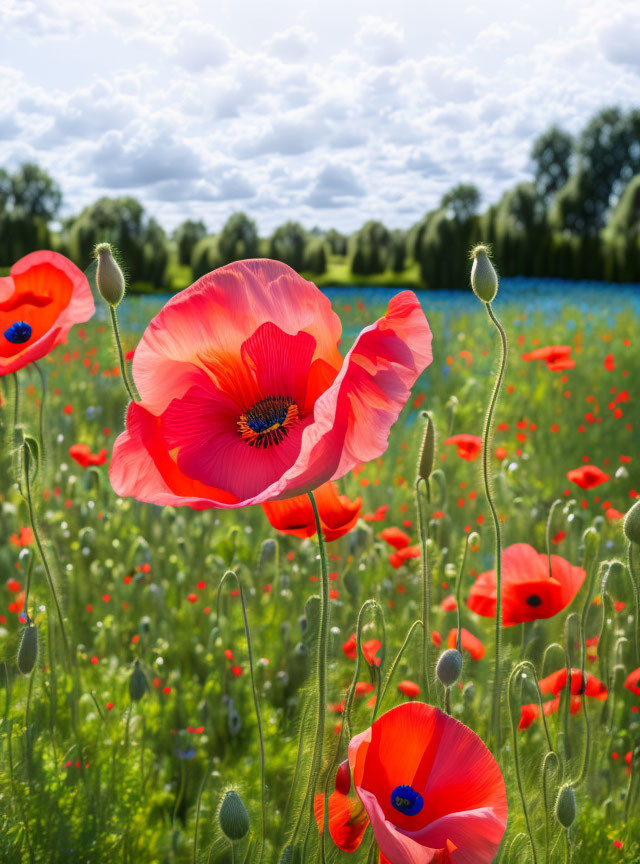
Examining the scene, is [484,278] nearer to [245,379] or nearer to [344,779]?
[245,379]

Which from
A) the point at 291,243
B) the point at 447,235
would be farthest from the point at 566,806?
the point at 291,243

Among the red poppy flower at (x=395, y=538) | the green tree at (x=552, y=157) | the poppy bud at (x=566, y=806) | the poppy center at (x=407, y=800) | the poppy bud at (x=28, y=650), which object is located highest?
the green tree at (x=552, y=157)

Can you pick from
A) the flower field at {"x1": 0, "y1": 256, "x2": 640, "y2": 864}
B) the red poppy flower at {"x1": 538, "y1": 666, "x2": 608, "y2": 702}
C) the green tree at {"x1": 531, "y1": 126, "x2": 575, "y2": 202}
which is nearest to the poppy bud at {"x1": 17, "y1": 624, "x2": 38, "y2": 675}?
the flower field at {"x1": 0, "y1": 256, "x2": 640, "y2": 864}

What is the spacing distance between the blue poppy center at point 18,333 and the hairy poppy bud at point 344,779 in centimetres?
96

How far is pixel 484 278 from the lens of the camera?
1.14m

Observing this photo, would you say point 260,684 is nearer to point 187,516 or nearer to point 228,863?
point 228,863

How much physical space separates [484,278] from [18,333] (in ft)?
2.96

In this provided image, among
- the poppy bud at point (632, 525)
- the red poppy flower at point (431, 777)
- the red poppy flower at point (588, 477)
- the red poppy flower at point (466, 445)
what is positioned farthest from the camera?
the red poppy flower at point (588, 477)

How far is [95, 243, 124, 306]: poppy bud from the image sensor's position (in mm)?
1236

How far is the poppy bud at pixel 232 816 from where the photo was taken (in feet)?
3.50

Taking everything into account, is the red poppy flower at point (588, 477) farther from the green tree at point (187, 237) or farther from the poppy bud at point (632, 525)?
the green tree at point (187, 237)

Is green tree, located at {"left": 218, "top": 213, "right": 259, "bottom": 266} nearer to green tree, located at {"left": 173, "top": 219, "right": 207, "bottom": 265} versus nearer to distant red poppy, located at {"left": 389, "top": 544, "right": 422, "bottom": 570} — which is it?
green tree, located at {"left": 173, "top": 219, "right": 207, "bottom": 265}

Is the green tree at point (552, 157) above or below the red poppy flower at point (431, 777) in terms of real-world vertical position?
above

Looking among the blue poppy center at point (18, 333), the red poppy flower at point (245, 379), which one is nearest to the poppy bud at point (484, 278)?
the red poppy flower at point (245, 379)
